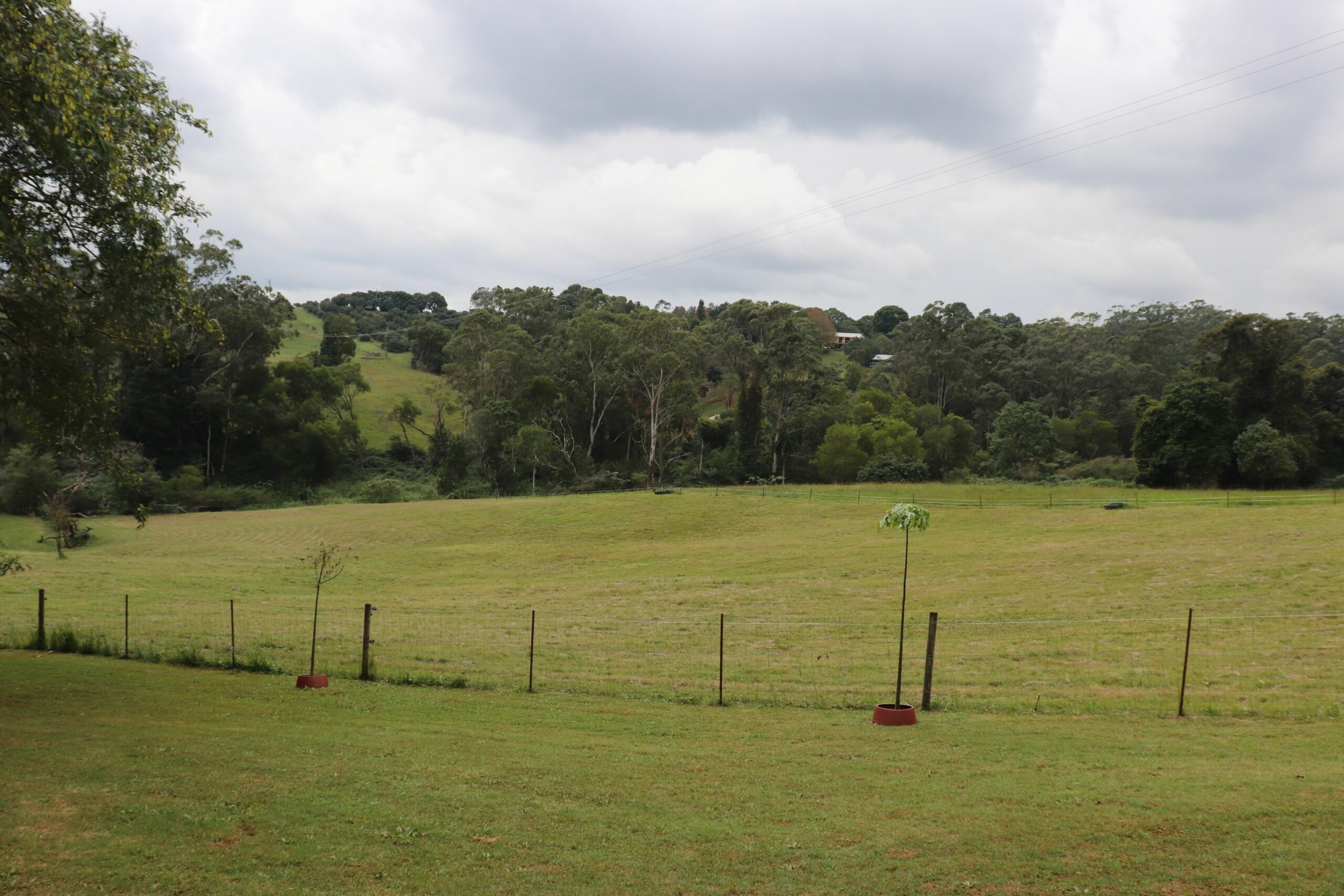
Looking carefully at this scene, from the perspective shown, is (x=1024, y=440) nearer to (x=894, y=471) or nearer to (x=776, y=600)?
(x=894, y=471)

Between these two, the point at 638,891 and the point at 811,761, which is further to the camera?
the point at 811,761

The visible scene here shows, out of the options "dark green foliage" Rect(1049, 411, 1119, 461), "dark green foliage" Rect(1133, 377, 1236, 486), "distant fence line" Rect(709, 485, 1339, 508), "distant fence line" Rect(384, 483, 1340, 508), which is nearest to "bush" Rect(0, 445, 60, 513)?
"distant fence line" Rect(384, 483, 1340, 508)

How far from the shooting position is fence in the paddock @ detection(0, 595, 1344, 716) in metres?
15.8

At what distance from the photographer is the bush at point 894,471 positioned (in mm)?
73375

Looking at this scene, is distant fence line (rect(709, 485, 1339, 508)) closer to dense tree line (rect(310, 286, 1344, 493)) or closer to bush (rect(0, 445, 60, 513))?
dense tree line (rect(310, 286, 1344, 493))

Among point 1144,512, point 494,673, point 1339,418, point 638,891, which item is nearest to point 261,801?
point 638,891

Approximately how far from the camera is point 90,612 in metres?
25.3

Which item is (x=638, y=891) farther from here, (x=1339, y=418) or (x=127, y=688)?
(x=1339, y=418)

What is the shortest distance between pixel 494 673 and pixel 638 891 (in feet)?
38.6

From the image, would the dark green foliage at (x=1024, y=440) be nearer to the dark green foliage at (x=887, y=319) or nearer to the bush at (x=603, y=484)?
the bush at (x=603, y=484)

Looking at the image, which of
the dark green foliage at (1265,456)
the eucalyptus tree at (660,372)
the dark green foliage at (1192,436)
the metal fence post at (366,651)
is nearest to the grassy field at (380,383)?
the eucalyptus tree at (660,372)

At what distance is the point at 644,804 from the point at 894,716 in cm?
566

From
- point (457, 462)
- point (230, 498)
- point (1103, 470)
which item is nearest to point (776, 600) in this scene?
point (1103, 470)

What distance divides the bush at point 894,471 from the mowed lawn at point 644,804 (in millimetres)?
61095
